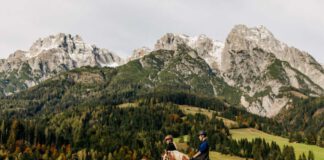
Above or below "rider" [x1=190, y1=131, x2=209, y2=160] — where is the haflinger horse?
below

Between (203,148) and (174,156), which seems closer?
(203,148)

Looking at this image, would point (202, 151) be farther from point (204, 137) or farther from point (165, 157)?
point (165, 157)

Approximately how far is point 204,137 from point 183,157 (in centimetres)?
312

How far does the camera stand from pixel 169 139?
36.0 m

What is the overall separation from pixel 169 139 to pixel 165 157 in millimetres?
1833

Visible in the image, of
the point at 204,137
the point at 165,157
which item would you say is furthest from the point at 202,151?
the point at 165,157

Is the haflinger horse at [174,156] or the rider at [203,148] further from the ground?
the rider at [203,148]

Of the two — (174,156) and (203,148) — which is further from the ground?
(203,148)

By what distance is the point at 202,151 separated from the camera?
34844 millimetres

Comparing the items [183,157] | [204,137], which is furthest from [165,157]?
[204,137]

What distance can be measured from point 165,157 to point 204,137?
14.4 feet

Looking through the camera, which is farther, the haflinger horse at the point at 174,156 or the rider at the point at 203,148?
the haflinger horse at the point at 174,156

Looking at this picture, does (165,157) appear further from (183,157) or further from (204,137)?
(204,137)

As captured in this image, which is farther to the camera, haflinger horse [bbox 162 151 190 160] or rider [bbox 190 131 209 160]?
haflinger horse [bbox 162 151 190 160]
